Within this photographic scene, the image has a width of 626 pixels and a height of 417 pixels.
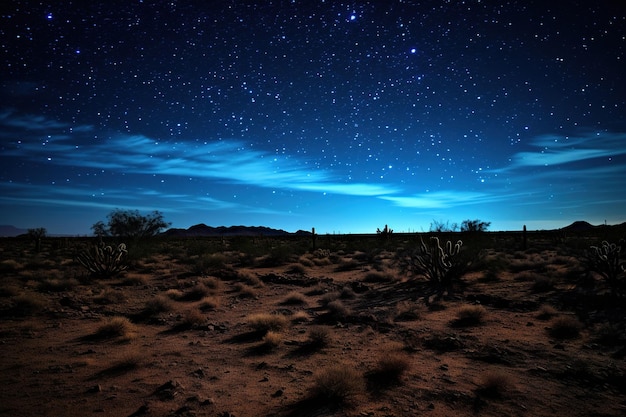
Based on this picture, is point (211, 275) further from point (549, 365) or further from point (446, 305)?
point (549, 365)

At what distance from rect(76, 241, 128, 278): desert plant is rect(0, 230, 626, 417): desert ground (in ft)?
7.18

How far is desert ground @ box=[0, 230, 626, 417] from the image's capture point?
523cm

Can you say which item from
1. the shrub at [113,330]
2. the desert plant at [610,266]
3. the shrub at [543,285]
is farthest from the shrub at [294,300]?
the desert plant at [610,266]

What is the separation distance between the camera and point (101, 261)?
57.9 ft

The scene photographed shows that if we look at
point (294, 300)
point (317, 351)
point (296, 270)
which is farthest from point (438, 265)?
point (317, 351)

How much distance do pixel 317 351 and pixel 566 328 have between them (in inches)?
238

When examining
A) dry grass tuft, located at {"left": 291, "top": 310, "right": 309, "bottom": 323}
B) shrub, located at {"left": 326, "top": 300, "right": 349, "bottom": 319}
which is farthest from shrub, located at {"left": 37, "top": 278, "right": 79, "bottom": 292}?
shrub, located at {"left": 326, "top": 300, "right": 349, "bottom": 319}

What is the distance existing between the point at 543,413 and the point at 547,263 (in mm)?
17267

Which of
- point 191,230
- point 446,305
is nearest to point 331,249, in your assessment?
point 446,305

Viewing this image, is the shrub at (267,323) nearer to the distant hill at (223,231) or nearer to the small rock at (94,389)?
the small rock at (94,389)

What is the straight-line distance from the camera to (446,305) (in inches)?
463

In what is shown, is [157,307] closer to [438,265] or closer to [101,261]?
[101,261]

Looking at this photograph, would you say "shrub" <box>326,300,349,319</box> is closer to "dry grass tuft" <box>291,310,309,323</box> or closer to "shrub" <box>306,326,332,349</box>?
"dry grass tuft" <box>291,310,309,323</box>

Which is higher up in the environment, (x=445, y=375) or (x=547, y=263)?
(x=547, y=263)
